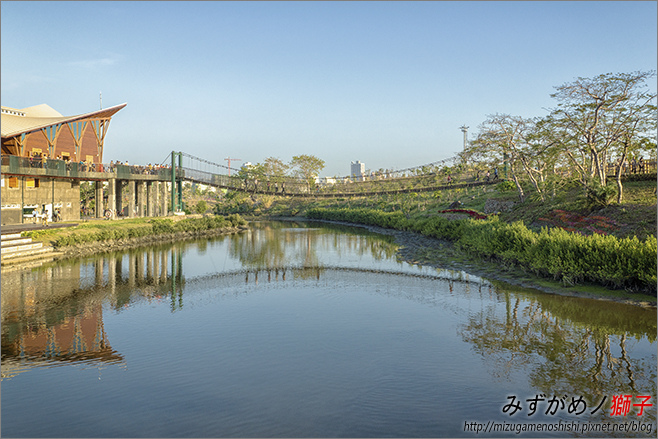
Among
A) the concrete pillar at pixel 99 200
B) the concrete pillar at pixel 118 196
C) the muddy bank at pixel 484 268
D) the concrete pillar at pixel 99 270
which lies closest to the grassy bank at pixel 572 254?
the muddy bank at pixel 484 268

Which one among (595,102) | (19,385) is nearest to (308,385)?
(19,385)

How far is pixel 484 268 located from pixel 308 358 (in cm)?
1362

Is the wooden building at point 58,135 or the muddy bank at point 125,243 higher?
the wooden building at point 58,135

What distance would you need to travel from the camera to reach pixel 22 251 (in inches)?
883

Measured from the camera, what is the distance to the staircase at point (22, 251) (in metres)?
21.4

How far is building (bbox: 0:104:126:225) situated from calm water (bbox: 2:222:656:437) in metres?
15.1

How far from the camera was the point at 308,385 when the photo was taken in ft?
28.3

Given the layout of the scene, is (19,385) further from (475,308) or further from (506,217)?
(506,217)

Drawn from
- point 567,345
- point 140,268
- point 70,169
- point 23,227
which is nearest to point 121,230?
point 23,227

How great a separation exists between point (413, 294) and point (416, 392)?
8843mm

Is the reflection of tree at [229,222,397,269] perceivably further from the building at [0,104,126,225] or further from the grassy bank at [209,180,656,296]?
the building at [0,104,126,225]

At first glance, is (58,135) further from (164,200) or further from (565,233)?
(565,233)

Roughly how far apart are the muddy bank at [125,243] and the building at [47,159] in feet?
24.9

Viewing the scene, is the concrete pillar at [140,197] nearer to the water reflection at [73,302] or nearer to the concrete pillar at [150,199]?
the concrete pillar at [150,199]
